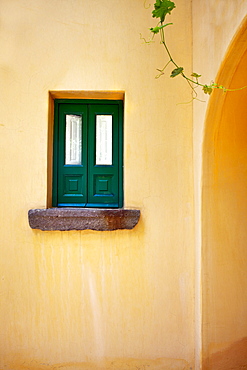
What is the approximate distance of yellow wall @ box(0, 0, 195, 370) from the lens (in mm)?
2938

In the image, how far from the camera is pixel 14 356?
9.59ft

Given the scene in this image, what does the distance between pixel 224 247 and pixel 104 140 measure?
1.40 meters

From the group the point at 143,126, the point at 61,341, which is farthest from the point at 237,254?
the point at 61,341

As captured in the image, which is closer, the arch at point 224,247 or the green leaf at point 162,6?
the green leaf at point 162,6

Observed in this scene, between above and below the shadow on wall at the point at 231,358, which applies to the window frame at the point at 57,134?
above

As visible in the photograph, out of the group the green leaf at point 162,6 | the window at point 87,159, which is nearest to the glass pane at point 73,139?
the window at point 87,159

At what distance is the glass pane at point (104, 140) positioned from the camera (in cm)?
319

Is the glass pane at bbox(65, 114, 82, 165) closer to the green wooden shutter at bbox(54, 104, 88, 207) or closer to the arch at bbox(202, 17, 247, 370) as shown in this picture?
the green wooden shutter at bbox(54, 104, 88, 207)

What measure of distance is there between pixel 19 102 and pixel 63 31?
72 centimetres

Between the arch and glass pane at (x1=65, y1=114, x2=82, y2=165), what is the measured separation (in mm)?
1148

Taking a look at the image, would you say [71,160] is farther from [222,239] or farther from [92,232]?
[222,239]

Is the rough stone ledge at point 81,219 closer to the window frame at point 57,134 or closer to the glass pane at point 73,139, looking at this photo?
the window frame at point 57,134

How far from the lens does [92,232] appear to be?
296 cm

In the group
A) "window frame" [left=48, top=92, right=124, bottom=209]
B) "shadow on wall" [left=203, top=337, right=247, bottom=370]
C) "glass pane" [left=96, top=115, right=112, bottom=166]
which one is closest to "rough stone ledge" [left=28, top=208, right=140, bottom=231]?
"window frame" [left=48, top=92, right=124, bottom=209]
